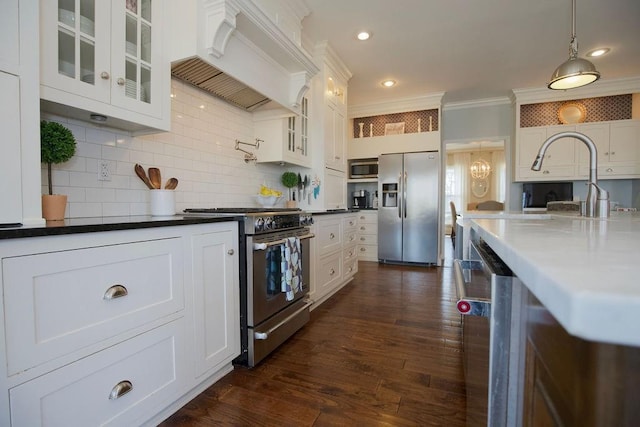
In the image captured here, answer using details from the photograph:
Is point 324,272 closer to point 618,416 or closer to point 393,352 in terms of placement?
point 393,352

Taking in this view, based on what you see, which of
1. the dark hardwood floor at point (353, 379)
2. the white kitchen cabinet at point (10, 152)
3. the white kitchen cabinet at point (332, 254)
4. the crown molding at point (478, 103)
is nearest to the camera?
the white kitchen cabinet at point (10, 152)

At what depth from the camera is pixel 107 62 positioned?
1.43 meters

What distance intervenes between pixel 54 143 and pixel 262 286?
1201 mm

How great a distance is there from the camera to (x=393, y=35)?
312cm

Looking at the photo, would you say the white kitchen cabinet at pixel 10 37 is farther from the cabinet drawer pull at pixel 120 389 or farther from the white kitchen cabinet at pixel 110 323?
the cabinet drawer pull at pixel 120 389

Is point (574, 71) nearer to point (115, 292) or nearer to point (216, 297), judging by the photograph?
point (216, 297)

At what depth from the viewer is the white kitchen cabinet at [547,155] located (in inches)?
171

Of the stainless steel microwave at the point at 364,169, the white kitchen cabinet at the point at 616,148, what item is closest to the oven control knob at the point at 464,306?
the stainless steel microwave at the point at 364,169

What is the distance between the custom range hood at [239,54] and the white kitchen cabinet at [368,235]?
265 centimetres

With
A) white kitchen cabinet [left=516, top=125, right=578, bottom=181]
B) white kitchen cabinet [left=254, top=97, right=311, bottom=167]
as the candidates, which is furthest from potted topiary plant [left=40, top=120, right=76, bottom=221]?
white kitchen cabinet [left=516, top=125, right=578, bottom=181]

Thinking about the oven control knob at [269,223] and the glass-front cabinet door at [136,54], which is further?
the oven control knob at [269,223]

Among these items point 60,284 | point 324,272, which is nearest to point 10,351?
point 60,284

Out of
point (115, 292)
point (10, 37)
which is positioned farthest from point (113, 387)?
point (10, 37)

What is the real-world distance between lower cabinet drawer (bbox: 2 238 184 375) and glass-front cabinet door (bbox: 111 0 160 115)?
2.54 feet
